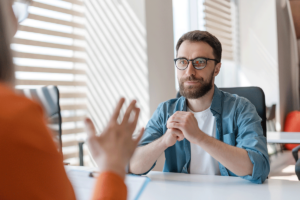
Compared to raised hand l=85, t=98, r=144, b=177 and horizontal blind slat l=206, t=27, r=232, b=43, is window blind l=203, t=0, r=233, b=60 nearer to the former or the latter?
horizontal blind slat l=206, t=27, r=232, b=43

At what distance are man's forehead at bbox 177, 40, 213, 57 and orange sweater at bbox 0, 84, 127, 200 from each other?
1.29 metres

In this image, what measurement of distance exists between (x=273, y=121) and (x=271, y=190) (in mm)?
3826

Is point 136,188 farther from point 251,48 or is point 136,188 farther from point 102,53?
point 251,48

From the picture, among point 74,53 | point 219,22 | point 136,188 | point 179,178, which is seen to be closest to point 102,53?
point 74,53

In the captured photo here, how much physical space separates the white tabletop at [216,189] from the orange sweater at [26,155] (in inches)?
29.6

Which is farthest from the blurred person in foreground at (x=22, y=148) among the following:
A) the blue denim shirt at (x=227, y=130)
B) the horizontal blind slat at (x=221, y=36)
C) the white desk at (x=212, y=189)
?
the horizontal blind slat at (x=221, y=36)

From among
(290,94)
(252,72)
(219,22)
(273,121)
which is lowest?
(273,121)

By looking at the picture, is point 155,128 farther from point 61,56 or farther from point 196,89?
point 61,56

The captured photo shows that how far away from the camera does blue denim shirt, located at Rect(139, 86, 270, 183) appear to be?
1.31 m

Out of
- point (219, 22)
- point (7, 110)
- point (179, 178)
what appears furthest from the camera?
point (219, 22)

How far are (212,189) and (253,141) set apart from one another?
36cm

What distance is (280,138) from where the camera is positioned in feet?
7.32

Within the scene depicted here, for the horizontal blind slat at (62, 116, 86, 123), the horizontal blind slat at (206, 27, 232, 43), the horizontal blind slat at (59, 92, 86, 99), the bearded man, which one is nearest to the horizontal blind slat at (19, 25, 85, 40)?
the horizontal blind slat at (59, 92, 86, 99)

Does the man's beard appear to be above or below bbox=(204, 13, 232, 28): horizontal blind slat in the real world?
Result: below
